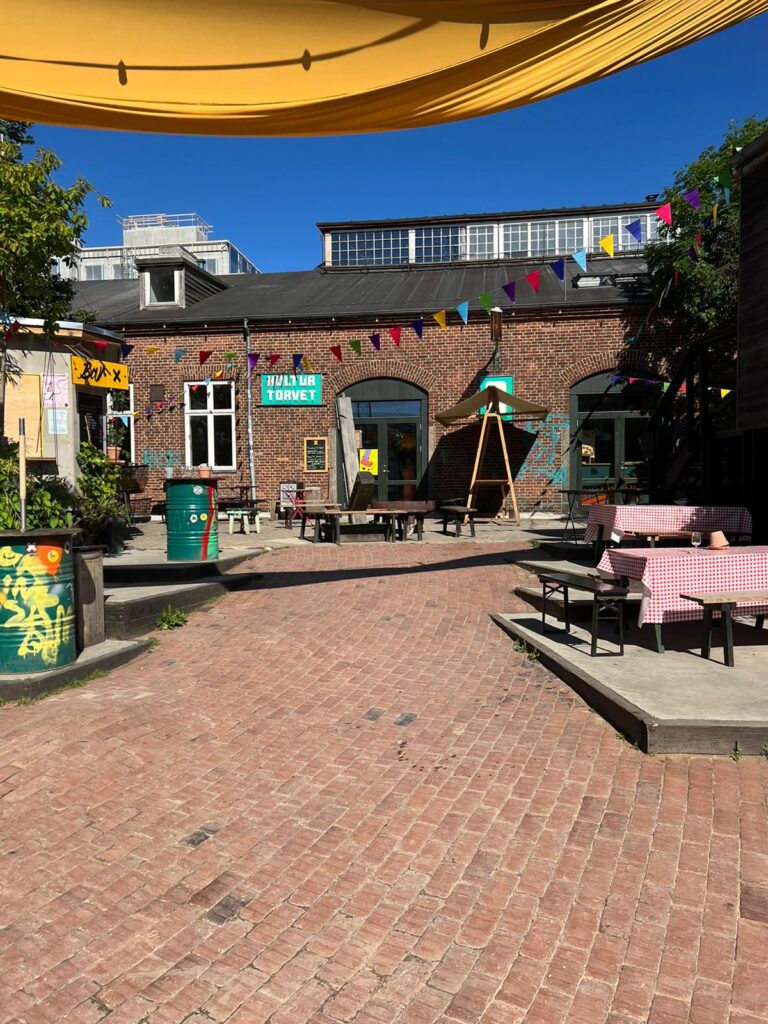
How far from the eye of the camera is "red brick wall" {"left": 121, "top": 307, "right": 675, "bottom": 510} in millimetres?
15312

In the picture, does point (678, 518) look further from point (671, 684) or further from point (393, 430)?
point (393, 430)

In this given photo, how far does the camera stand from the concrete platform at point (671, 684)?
3877 mm

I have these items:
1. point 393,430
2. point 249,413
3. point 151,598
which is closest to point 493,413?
point 393,430

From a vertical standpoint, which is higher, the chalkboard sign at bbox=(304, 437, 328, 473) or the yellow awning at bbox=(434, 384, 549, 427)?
the yellow awning at bbox=(434, 384, 549, 427)

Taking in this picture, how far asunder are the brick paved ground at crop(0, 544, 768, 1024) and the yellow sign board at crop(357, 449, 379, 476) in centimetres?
1136

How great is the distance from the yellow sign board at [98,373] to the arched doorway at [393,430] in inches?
248

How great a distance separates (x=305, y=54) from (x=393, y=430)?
1172 centimetres

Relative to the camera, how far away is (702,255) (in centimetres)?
1443

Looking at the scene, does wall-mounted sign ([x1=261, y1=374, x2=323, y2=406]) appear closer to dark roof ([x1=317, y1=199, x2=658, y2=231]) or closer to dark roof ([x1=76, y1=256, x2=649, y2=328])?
dark roof ([x1=76, y1=256, x2=649, y2=328])

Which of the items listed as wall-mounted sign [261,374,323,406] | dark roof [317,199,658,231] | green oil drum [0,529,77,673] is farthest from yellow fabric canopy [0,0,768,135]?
dark roof [317,199,658,231]

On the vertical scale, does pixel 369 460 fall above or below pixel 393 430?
below

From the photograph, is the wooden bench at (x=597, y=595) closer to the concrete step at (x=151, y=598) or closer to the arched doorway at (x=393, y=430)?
the concrete step at (x=151, y=598)

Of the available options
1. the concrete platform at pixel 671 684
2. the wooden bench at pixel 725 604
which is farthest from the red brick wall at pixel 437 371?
the wooden bench at pixel 725 604

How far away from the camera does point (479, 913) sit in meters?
2.64
